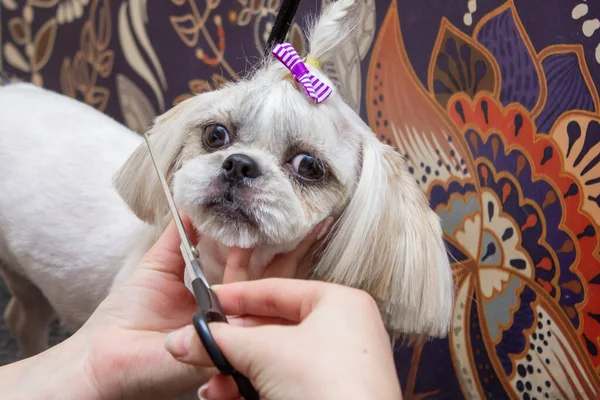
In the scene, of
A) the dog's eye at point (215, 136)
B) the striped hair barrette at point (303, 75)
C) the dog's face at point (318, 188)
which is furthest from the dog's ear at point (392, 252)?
the dog's eye at point (215, 136)

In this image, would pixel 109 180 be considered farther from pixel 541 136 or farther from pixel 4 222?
pixel 541 136

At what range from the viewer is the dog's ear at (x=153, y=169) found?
811mm

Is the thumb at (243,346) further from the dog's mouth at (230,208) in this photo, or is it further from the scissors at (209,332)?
the dog's mouth at (230,208)

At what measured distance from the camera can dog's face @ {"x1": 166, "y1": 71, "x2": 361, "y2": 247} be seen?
67 cm

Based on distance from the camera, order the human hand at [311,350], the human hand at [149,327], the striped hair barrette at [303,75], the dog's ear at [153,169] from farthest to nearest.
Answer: the dog's ear at [153,169], the striped hair barrette at [303,75], the human hand at [149,327], the human hand at [311,350]

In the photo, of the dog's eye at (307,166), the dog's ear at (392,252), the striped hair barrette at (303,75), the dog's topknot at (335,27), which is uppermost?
the dog's topknot at (335,27)

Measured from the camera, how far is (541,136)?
2.98 ft

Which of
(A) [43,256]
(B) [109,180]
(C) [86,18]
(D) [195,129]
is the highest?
(C) [86,18]

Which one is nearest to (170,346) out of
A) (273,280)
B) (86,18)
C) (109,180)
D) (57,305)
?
(273,280)

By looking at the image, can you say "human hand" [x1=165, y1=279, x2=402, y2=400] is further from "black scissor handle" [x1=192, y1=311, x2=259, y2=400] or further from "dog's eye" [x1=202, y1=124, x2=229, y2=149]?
"dog's eye" [x1=202, y1=124, x2=229, y2=149]

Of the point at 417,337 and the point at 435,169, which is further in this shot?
the point at 435,169

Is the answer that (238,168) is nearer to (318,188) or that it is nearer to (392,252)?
(318,188)

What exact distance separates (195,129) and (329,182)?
231mm

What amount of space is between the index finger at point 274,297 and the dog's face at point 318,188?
0.16 metres
